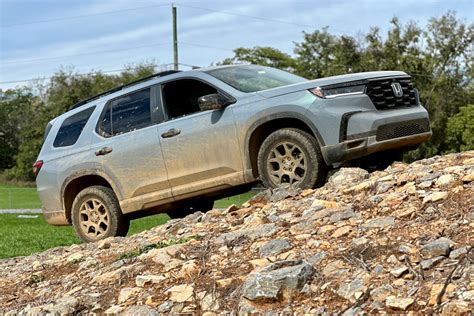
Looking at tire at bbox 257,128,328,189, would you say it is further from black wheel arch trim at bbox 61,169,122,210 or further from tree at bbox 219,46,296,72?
tree at bbox 219,46,296,72

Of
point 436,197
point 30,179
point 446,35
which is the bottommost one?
point 30,179

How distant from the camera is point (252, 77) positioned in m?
9.22

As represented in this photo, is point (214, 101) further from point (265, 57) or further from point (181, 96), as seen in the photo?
point (265, 57)

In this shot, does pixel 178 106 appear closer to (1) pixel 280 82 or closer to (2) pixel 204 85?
(2) pixel 204 85

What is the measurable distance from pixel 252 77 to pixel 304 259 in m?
3.98

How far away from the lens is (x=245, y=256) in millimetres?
6129

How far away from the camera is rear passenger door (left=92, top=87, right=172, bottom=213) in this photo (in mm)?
9133

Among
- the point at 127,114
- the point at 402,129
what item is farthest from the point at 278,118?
the point at 127,114

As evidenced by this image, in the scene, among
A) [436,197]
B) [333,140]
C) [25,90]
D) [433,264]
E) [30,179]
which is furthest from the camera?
[25,90]

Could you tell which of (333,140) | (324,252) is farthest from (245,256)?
(333,140)

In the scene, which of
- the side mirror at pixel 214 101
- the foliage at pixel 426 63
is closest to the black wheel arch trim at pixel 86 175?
the side mirror at pixel 214 101

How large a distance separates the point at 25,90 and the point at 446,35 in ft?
201

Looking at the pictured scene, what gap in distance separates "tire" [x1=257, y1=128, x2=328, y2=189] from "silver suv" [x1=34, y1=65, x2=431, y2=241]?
0.01 metres

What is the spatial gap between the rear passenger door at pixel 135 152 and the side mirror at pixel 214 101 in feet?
2.86
